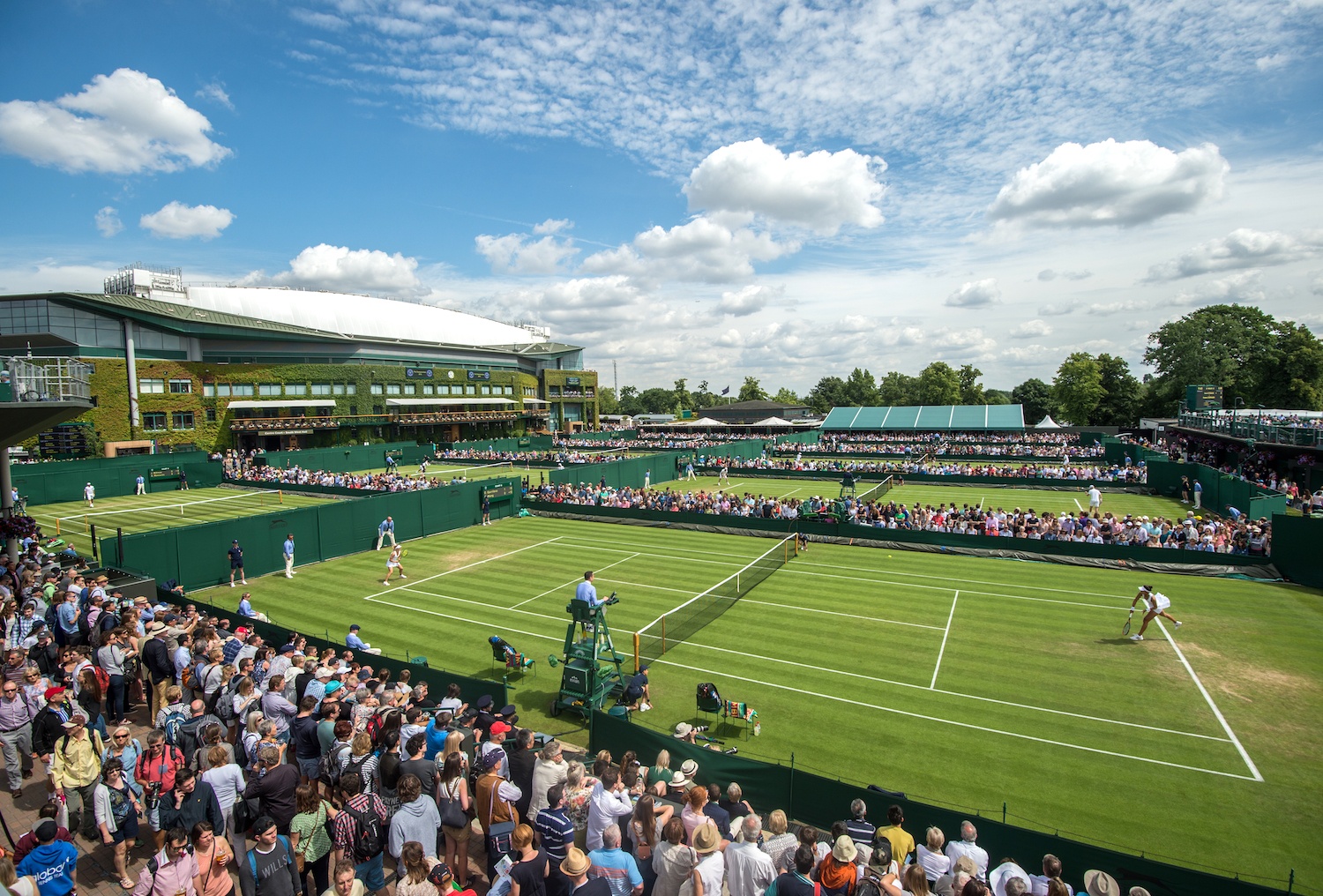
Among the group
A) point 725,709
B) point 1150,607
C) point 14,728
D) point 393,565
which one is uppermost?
point 14,728

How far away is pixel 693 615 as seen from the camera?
60.0 ft

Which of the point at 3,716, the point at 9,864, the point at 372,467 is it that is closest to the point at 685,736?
the point at 9,864

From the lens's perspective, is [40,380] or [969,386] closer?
[40,380]

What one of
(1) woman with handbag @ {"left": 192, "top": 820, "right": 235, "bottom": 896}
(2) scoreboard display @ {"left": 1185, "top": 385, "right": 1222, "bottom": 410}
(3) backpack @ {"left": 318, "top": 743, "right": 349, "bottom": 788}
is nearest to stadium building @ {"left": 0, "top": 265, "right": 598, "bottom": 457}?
(3) backpack @ {"left": 318, "top": 743, "right": 349, "bottom": 788}

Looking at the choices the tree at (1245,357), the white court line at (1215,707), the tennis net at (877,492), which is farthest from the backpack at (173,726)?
the tree at (1245,357)

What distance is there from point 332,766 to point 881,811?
647cm

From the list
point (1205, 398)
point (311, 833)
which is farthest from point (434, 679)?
point (1205, 398)

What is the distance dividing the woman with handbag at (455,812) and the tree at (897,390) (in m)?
126

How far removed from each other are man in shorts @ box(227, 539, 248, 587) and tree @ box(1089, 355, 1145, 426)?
3856 inches

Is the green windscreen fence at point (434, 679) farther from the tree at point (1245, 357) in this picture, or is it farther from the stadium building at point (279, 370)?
the tree at point (1245, 357)

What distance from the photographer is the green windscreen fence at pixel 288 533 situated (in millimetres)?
20828

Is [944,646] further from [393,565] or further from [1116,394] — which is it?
[1116,394]

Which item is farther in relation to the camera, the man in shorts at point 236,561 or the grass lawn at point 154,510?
the grass lawn at point 154,510

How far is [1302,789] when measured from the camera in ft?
33.3
